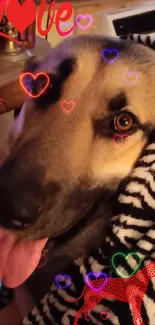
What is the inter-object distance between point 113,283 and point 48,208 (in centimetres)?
15

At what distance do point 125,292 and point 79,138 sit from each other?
0.83 ft

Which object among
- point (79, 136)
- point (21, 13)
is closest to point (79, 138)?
point (79, 136)

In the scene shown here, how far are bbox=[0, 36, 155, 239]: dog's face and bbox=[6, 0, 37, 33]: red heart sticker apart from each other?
0.09 meters

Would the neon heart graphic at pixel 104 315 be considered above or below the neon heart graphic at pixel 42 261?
below

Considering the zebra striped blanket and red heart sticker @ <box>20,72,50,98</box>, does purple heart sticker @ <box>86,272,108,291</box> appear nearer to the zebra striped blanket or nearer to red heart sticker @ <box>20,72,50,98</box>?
the zebra striped blanket

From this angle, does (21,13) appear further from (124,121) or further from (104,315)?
(104,315)

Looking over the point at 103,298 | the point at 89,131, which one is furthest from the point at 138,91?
the point at 103,298

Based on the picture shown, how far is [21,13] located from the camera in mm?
698

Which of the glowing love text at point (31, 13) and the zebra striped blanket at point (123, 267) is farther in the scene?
the glowing love text at point (31, 13)

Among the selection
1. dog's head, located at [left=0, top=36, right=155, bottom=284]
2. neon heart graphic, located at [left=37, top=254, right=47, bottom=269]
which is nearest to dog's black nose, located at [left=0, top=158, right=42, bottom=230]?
dog's head, located at [left=0, top=36, right=155, bottom=284]

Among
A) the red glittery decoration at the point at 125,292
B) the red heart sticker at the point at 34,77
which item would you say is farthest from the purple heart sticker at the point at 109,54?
the red glittery decoration at the point at 125,292

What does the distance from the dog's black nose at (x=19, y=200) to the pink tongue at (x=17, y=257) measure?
0.04m

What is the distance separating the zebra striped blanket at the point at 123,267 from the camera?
57 cm

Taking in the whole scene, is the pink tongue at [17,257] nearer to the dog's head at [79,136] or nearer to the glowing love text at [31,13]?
the dog's head at [79,136]
